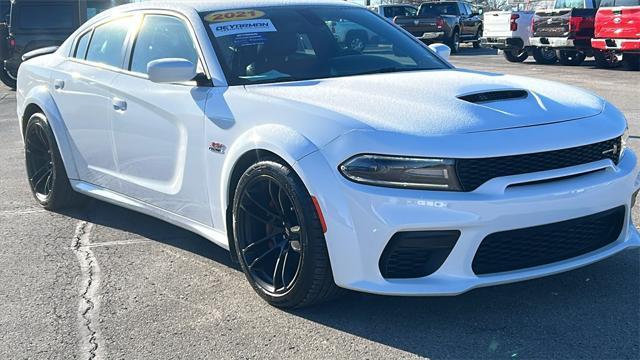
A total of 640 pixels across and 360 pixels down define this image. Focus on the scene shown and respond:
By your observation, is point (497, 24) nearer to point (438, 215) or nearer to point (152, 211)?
point (152, 211)

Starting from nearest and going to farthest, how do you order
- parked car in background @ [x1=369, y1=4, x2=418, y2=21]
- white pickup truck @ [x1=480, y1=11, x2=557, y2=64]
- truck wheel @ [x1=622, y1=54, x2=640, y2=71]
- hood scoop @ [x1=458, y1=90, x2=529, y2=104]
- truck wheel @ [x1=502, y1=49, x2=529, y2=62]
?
hood scoop @ [x1=458, y1=90, x2=529, y2=104]
truck wheel @ [x1=622, y1=54, x2=640, y2=71]
white pickup truck @ [x1=480, y1=11, x2=557, y2=64]
truck wheel @ [x1=502, y1=49, x2=529, y2=62]
parked car in background @ [x1=369, y1=4, x2=418, y2=21]

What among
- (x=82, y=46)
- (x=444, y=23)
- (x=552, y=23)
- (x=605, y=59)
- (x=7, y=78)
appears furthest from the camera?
(x=444, y=23)

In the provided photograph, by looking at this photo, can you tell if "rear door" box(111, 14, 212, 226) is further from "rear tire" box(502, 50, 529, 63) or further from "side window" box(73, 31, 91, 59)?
"rear tire" box(502, 50, 529, 63)

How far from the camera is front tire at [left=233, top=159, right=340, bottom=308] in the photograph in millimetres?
3580

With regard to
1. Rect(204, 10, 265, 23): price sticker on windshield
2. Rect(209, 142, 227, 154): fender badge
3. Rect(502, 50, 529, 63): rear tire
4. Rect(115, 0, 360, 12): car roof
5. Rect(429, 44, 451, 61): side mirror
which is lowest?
Result: Rect(502, 50, 529, 63): rear tire

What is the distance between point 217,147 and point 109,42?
182 centimetres

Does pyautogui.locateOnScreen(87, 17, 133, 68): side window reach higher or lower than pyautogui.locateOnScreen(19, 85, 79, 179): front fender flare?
higher

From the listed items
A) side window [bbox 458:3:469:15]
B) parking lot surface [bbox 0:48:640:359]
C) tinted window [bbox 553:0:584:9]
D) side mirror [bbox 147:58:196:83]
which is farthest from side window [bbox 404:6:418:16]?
side mirror [bbox 147:58:196:83]

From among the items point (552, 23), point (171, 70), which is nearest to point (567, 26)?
point (552, 23)

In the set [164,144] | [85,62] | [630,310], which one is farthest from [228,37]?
[630,310]

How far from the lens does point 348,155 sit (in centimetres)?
345

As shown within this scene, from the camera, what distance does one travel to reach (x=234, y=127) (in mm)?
4051

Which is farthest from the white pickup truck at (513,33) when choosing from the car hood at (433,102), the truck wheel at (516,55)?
the car hood at (433,102)

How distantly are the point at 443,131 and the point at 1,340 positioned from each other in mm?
2297
